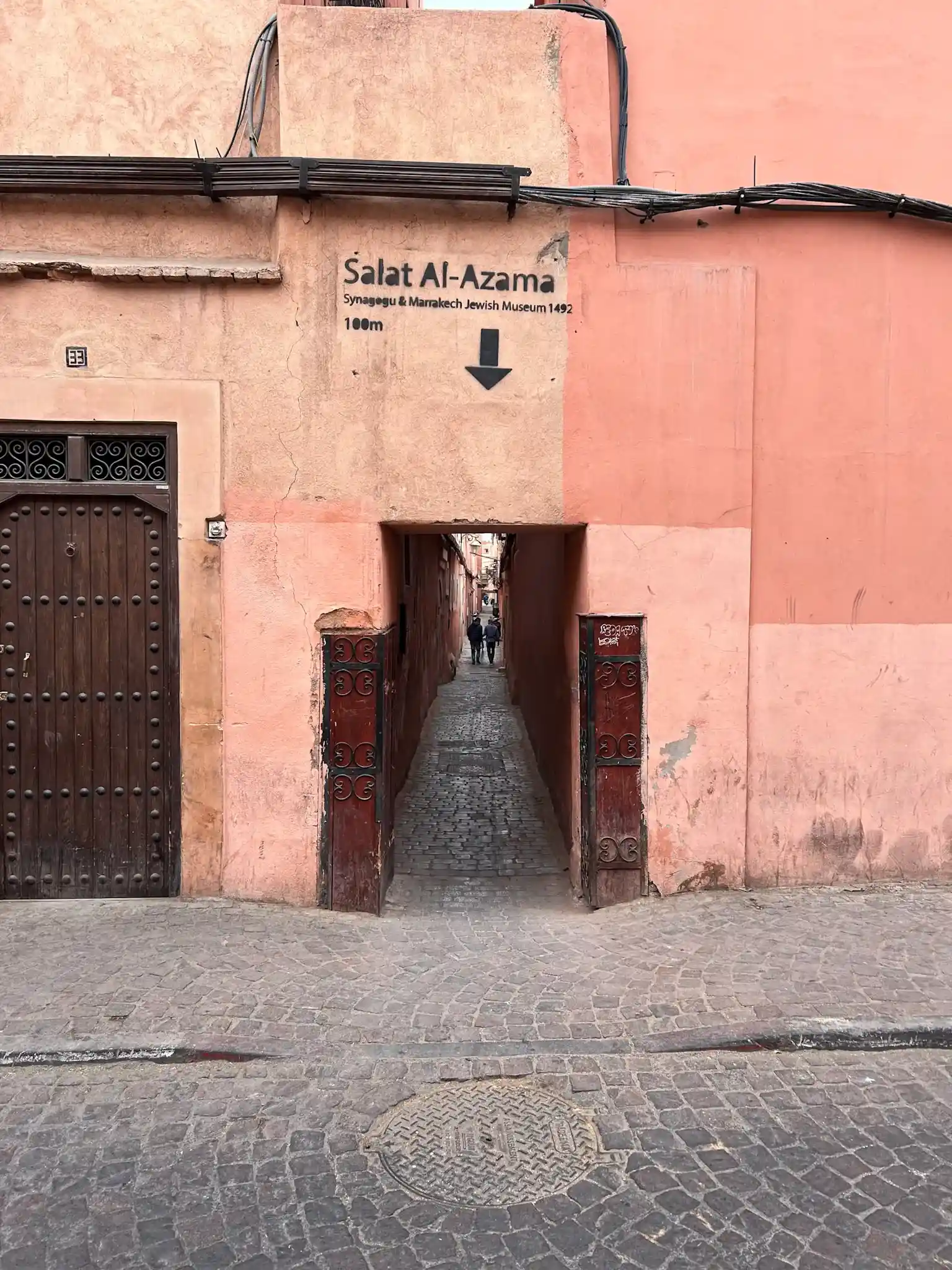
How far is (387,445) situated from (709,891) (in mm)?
3899

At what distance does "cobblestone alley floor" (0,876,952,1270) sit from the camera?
2.71 m

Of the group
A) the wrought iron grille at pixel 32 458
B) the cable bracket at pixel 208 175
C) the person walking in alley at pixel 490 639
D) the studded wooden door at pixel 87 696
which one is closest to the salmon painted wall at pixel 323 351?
the cable bracket at pixel 208 175

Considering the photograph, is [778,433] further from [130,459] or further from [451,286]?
[130,459]

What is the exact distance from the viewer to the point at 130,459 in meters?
5.41

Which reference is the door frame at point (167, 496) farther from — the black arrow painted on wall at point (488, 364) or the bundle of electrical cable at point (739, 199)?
the bundle of electrical cable at point (739, 199)

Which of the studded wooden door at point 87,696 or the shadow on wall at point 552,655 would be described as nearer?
the studded wooden door at point 87,696

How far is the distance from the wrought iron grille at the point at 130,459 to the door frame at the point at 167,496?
0.15 feet

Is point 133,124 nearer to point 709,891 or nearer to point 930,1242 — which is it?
point 709,891

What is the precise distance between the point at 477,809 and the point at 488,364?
4625mm

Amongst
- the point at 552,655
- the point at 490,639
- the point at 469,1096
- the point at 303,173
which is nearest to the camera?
the point at 469,1096

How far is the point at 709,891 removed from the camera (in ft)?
18.3

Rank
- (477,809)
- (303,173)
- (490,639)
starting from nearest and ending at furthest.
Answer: (303,173) < (477,809) < (490,639)

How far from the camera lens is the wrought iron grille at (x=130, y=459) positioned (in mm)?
5402

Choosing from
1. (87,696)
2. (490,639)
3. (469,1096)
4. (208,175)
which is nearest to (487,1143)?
(469,1096)
